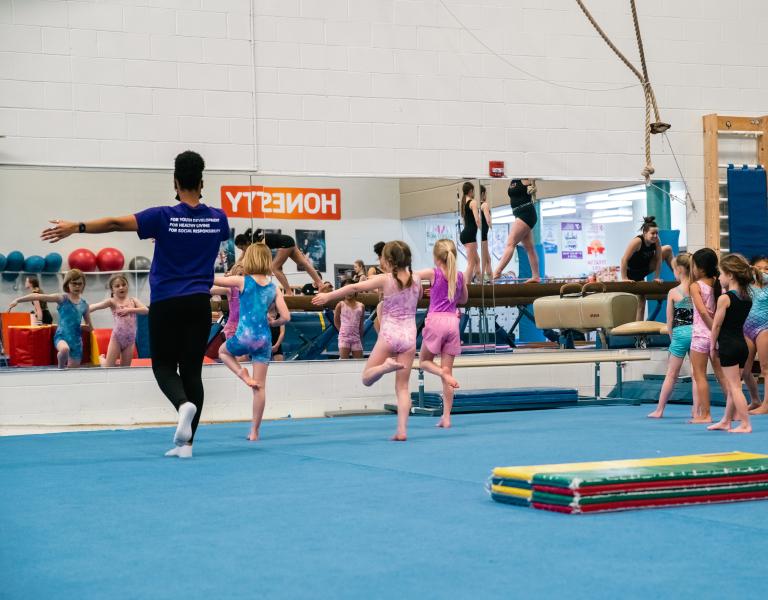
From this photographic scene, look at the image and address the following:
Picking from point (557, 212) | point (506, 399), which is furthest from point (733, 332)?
point (557, 212)

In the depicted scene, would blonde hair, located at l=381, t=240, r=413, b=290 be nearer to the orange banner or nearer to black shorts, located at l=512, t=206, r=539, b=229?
the orange banner

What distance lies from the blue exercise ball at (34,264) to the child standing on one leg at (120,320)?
0.66m

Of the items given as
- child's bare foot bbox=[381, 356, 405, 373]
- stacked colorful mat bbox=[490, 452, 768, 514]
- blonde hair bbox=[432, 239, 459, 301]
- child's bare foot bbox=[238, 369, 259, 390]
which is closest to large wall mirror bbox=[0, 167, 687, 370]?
blonde hair bbox=[432, 239, 459, 301]

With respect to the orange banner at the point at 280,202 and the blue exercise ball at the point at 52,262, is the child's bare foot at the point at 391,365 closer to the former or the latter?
the orange banner at the point at 280,202

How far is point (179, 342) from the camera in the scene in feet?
24.2

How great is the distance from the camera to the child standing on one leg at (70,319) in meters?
11.2

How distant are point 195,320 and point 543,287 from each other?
21.5 feet

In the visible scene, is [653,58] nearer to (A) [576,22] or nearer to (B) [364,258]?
(A) [576,22]

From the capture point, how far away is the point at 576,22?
13234mm

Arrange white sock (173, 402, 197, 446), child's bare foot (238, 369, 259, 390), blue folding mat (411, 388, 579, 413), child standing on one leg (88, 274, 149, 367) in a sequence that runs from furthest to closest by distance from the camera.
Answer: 1. blue folding mat (411, 388, 579, 413)
2. child standing on one leg (88, 274, 149, 367)
3. child's bare foot (238, 369, 259, 390)
4. white sock (173, 402, 197, 446)

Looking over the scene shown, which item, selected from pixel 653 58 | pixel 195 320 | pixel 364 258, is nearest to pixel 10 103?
pixel 364 258

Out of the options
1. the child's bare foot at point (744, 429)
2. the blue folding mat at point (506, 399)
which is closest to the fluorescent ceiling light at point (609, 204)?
the blue folding mat at point (506, 399)

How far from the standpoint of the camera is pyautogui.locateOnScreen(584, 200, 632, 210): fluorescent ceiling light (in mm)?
13461

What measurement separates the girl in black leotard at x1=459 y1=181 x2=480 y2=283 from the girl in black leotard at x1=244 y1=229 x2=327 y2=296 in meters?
1.97
